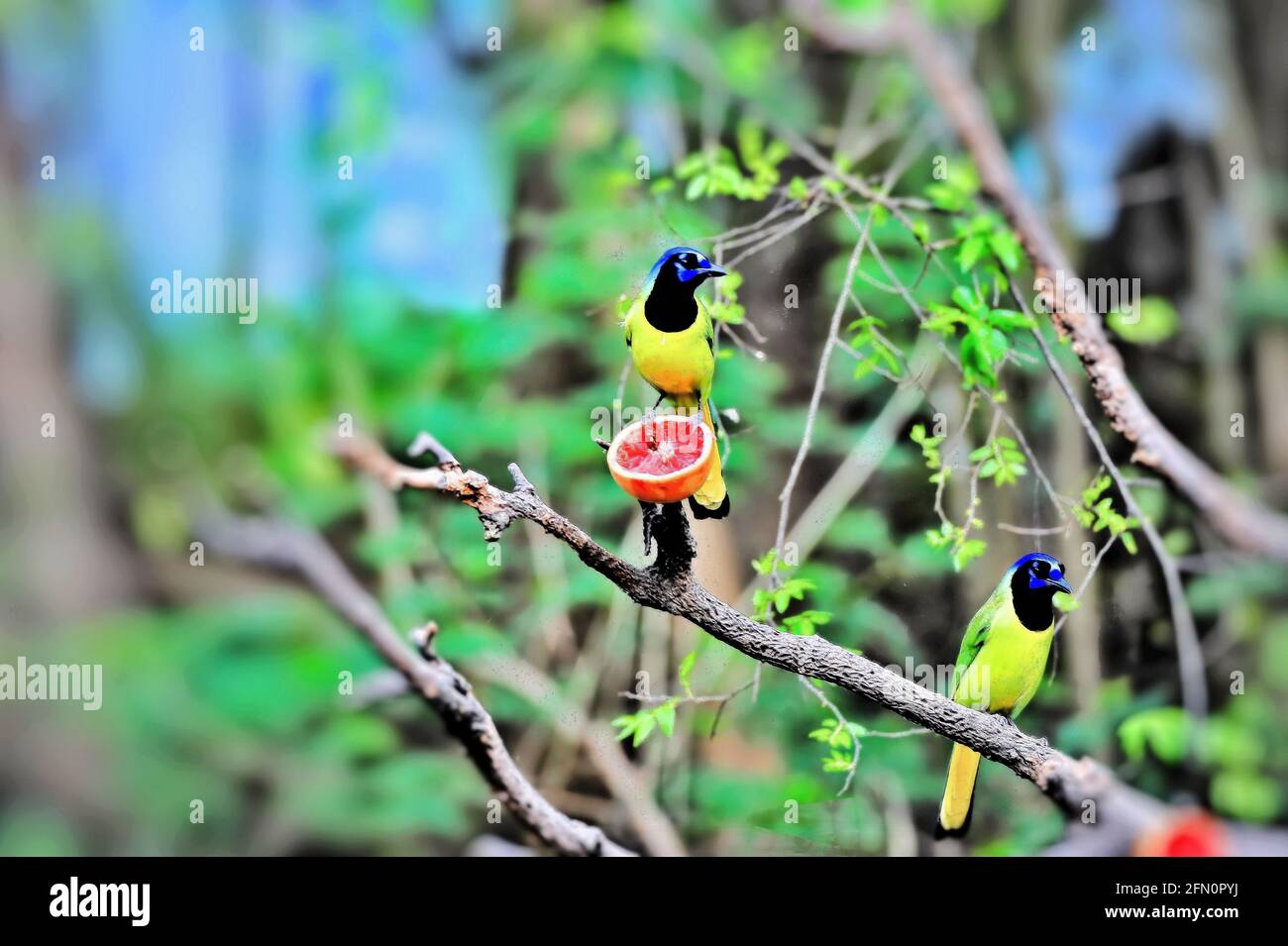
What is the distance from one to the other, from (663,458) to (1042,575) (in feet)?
2.84

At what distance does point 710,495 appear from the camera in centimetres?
212

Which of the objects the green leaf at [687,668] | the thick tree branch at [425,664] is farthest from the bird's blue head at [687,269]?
the green leaf at [687,668]

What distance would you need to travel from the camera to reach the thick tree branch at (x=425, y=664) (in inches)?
81.7

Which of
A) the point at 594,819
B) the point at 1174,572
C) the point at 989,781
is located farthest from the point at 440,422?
the point at 1174,572

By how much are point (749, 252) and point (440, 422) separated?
2.70 ft

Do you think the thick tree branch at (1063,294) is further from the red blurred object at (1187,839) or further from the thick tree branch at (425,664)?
the thick tree branch at (425,664)

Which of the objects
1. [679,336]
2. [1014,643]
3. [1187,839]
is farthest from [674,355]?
[1187,839]

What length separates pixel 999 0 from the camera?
2.72 metres

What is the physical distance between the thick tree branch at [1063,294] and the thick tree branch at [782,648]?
2.44 feet

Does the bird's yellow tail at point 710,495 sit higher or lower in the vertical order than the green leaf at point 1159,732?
higher

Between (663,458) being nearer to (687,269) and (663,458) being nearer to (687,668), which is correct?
(687,269)

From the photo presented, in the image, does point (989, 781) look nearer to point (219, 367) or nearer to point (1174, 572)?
point (1174, 572)

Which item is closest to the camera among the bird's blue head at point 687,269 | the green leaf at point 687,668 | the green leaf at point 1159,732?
the bird's blue head at point 687,269

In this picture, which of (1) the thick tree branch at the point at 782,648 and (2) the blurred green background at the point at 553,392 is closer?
(1) the thick tree branch at the point at 782,648
